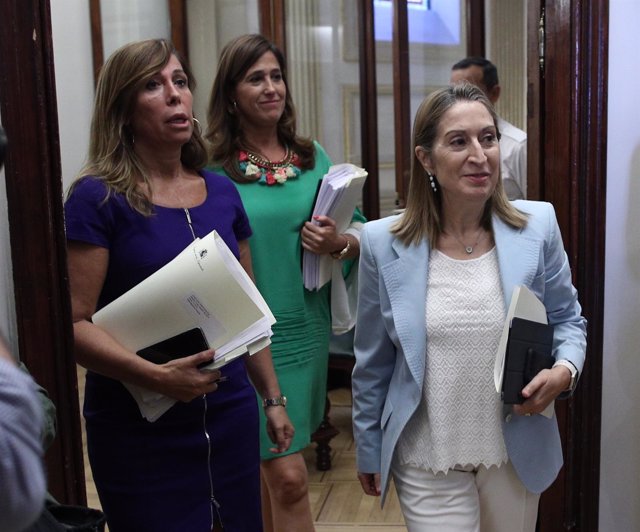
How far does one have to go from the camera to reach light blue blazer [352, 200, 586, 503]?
164cm

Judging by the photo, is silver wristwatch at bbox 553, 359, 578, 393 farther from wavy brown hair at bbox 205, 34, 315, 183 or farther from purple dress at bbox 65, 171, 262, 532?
wavy brown hair at bbox 205, 34, 315, 183

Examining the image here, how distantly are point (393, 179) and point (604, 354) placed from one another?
1823mm

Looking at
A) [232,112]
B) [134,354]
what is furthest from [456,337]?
[232,112]

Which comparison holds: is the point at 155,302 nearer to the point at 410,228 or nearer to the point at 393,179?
the point at 410,228

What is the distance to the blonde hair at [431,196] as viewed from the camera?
67.4 inches

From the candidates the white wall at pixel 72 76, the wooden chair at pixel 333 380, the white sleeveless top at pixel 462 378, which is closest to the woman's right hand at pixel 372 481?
the white sleeveless top at pixel 462 378

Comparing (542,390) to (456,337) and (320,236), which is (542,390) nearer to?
(456,337)

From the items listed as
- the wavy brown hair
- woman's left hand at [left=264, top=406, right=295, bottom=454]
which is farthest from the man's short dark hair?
woman's left hand at [left=264, top=406, right=295, bottom=454]

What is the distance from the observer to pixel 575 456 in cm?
222

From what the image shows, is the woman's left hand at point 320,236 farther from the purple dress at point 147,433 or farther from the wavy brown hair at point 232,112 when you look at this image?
the purple dress at point 147,433

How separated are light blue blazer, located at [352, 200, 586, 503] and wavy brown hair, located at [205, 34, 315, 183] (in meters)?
0.60

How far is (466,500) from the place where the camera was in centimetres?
164

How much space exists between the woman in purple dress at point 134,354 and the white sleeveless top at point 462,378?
35 centimetres

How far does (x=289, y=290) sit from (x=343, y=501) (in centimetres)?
116
